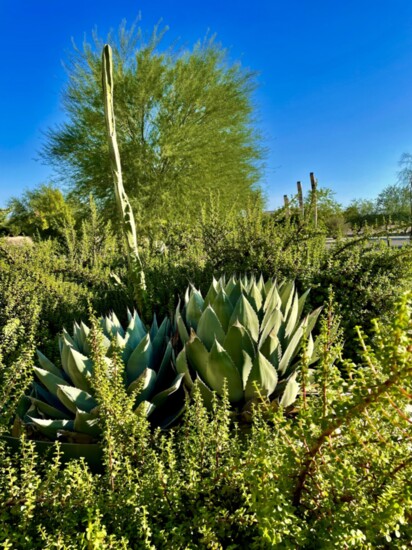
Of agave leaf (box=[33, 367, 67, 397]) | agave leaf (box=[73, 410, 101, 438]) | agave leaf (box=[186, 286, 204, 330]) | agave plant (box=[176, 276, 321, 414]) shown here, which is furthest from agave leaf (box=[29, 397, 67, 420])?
agave leaf (box=[186, 286, 204, 330])

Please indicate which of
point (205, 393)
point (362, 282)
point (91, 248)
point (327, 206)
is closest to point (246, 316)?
point (205, 393)

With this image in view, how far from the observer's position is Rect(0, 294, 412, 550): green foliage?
118 cm

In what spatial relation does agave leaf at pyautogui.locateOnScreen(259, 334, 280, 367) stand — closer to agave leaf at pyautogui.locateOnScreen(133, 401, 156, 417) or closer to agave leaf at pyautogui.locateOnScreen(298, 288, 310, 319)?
agave leaf at pyautogui.locateOnScreen(133, 401, 156, 417)

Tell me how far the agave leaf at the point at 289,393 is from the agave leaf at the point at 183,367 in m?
0.54

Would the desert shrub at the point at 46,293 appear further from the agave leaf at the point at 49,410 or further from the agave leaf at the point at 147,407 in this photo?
the agave leaf at the point at 147,407

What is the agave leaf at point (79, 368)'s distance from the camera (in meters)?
2.45

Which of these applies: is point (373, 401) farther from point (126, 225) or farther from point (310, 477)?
point (126, 225)

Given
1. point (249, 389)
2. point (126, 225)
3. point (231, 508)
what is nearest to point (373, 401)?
point (231, 508)

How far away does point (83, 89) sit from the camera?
20562 mm

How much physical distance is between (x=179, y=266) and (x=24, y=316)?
1855mm

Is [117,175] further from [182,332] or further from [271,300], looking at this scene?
[271,300]

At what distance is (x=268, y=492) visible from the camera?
1.25 m

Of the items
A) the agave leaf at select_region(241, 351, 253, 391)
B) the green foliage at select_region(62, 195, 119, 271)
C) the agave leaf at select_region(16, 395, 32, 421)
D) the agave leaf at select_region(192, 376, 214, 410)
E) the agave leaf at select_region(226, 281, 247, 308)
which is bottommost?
the agave leaf at select_region(16, 395, 32, 421)

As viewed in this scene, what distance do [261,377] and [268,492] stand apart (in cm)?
105
